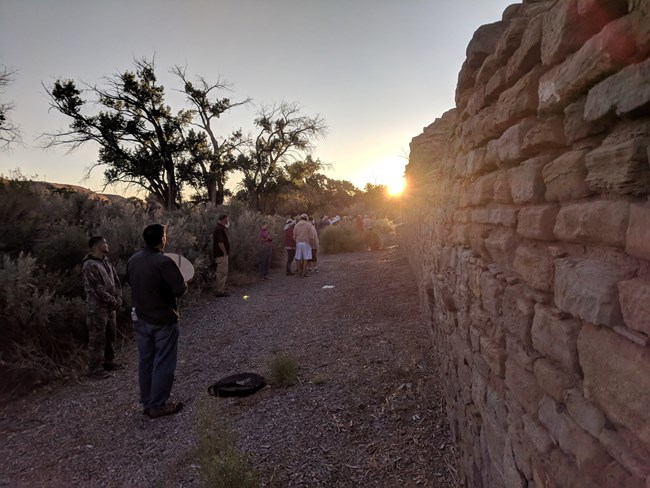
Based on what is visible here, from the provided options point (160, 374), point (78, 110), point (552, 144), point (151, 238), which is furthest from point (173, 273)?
point (78, 110)

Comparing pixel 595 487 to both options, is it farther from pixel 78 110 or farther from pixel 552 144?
pixel 78 110

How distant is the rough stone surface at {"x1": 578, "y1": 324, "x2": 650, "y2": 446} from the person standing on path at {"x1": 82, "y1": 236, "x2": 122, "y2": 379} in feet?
17.3

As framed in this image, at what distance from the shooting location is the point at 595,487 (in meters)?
1.30

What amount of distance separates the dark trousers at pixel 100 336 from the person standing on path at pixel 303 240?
6931mm

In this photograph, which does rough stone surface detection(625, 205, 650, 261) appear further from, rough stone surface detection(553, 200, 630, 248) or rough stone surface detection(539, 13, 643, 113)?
rough stone surface detection(539, 13, 643, 113)

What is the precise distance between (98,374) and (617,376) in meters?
5.83

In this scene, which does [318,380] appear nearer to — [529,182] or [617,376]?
[529,182]

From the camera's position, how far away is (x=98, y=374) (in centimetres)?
541

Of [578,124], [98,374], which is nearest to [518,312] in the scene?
[578,124]

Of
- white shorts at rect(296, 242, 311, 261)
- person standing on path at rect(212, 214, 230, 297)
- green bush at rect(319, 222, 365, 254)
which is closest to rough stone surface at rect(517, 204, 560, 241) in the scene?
person standing on path at rect(212, 214, 230, 297)

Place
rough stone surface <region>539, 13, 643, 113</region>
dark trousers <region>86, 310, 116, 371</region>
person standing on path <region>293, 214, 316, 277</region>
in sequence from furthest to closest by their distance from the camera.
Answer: person standing on path <region>293, 214, 316, 277</region> → dark trousers <region>86, 310, 116, 371</region> → rough stone surface <region>539, 13, 643, 113</region>

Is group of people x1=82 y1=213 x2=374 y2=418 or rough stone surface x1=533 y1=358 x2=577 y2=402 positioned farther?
group of people x1=82 y1=213 x2=374 y2=418

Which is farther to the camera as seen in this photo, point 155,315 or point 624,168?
point 155,315

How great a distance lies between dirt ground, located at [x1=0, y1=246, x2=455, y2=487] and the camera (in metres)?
3.36
